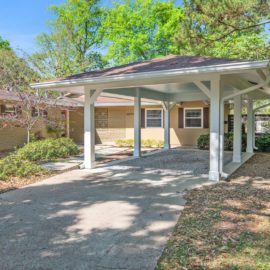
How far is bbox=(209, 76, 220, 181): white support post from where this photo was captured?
23.2 ft

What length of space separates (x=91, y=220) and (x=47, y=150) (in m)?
7.15

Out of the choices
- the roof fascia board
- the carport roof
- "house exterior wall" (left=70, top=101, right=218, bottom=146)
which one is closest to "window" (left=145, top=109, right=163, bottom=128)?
"house exterior wall" (left=70, top=101, right=218, bottom=146)

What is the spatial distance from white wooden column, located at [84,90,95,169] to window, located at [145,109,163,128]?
8.97m

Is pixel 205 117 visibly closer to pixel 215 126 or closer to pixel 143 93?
pixel 143 93

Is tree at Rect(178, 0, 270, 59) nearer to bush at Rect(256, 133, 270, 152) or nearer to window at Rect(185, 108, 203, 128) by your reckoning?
window at Rect(185, 108, 203, 128)

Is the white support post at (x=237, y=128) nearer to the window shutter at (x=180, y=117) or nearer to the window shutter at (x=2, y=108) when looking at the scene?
the window shutter at (x=180, y=117)

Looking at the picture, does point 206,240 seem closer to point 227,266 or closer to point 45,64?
point 227,266

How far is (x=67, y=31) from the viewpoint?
1098 inches

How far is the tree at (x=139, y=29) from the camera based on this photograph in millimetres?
26375

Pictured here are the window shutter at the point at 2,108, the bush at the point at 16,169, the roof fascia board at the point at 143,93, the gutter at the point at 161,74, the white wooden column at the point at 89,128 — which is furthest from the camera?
the window shutter at the point at 2,108

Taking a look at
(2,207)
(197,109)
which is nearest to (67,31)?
(197,109)

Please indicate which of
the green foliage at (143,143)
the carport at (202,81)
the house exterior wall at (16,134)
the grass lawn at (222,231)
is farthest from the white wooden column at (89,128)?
the green foliage at (143,143)

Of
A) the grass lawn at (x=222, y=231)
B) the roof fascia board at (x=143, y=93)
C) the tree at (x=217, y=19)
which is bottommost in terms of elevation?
the grass lawn at (x=222, y=231)

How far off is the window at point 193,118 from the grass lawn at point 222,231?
10.2 m
